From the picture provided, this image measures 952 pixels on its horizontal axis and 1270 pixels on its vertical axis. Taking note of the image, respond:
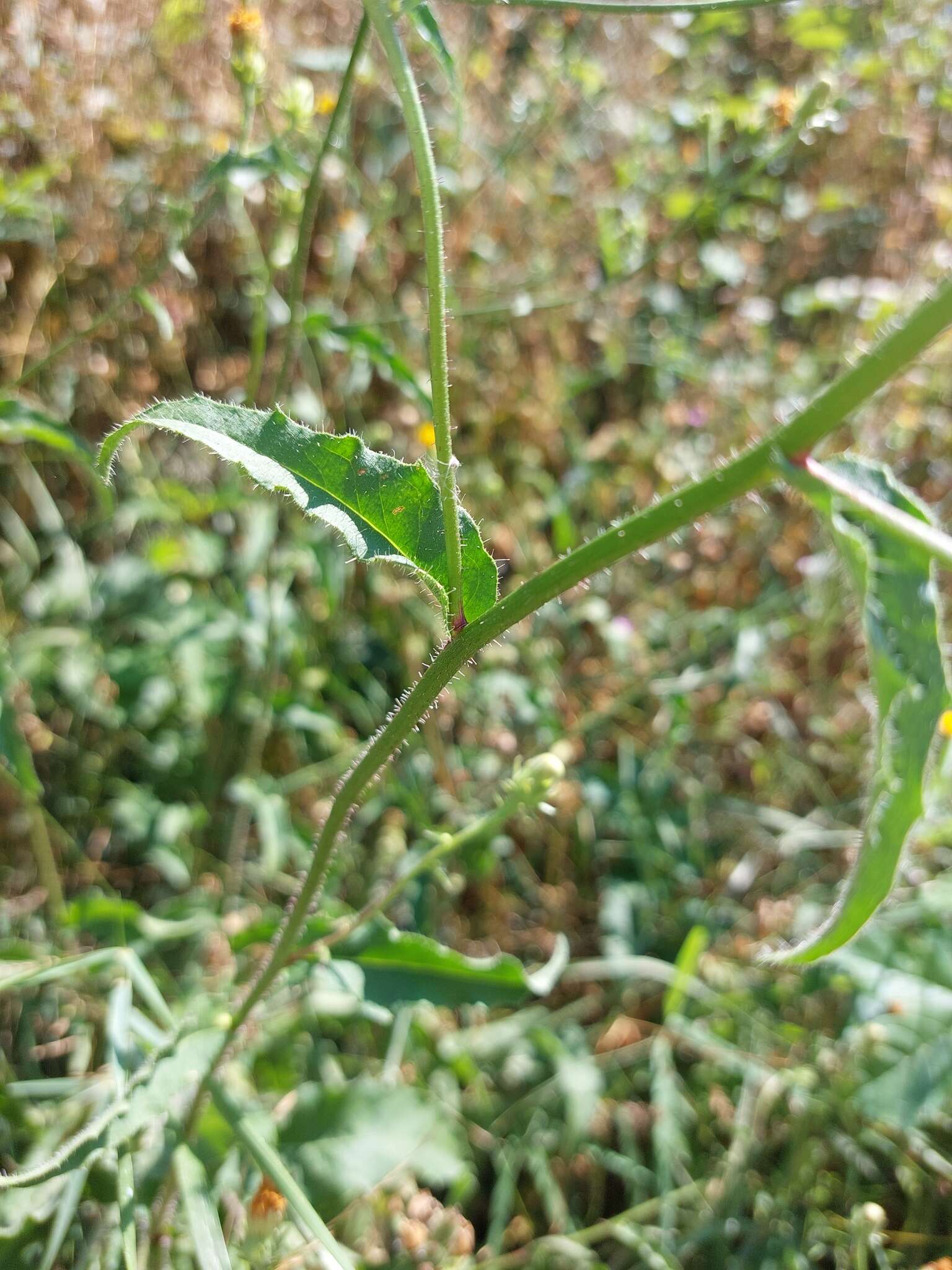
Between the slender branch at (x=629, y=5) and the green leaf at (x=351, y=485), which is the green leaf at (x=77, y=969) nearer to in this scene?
the green leaf at (x=351, y=485)

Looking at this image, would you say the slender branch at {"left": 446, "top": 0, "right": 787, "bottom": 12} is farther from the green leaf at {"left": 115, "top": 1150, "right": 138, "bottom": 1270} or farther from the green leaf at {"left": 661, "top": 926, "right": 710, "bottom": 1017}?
the green leaf at {"left": 661, "top": 926, "right": 710, "bottom": 1017}

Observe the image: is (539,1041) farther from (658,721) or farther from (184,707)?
(184,707)

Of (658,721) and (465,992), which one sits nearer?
(465,992)

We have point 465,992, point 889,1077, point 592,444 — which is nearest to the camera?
point 465,992

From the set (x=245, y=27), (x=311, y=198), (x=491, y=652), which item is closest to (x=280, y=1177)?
(x=311, y=198)

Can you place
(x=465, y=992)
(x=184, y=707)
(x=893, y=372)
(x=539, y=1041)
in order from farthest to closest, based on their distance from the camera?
(x=184, y=707), (x=539, y=1041), (x=465, y=992), (x=893, y=372)

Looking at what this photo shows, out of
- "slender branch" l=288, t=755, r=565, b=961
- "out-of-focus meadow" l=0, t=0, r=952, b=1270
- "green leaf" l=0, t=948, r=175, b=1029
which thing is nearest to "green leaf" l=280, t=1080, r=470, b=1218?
"out-of-focus meadow" l=0, t=0, r=952, b=1270

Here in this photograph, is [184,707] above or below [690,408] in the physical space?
Answer: below

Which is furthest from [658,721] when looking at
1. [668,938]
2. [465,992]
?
[465,992]
